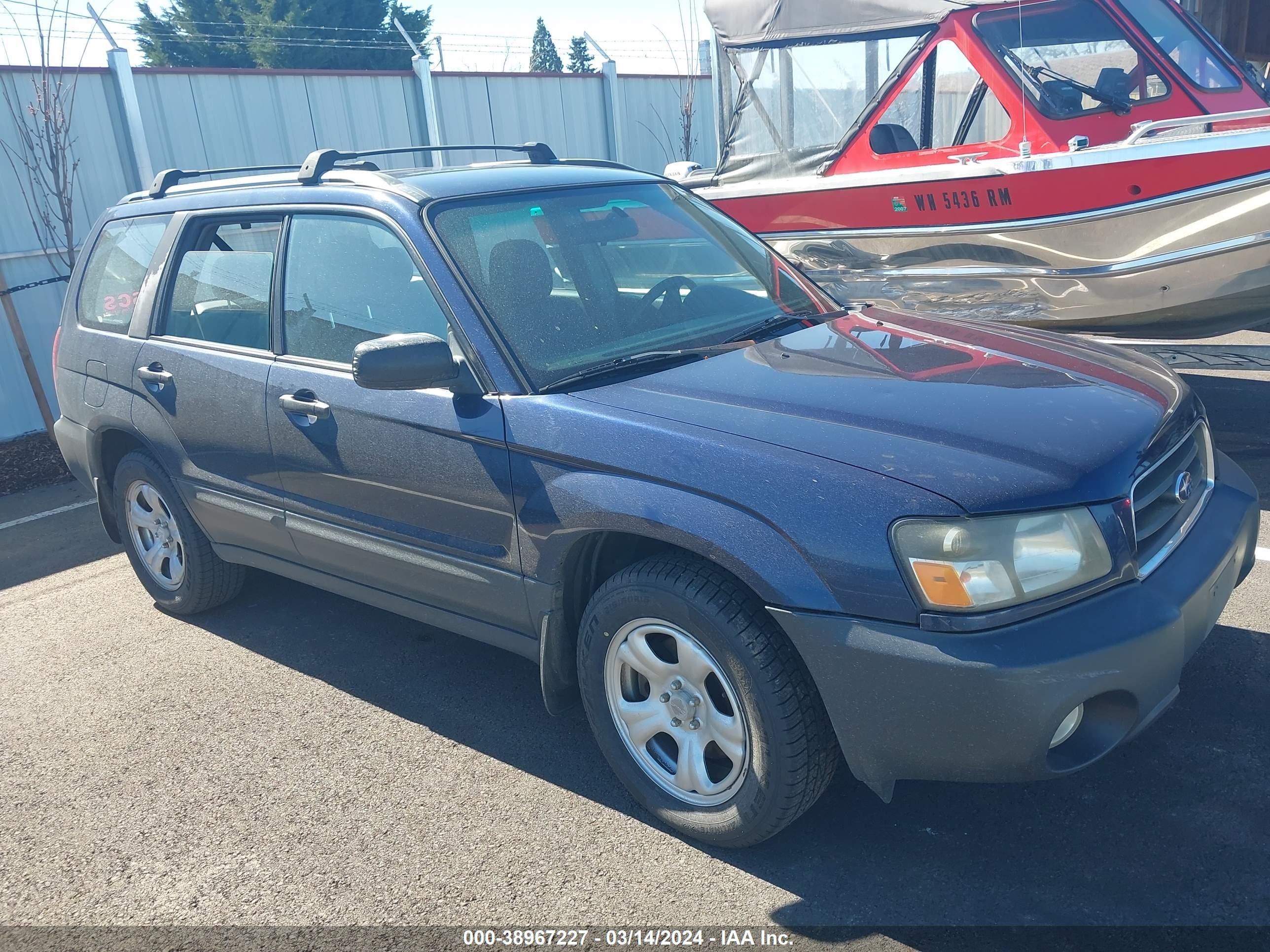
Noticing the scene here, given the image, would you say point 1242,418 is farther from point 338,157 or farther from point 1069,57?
point 338,157

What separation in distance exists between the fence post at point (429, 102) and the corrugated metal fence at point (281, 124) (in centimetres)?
4

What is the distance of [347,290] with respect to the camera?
3617 mm

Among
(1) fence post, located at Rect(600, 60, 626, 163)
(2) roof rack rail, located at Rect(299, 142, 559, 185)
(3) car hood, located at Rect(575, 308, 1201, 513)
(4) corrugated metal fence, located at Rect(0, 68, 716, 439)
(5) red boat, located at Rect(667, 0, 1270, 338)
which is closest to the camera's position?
(3) car hood, located at Rect(575, 308, 1201, 513)

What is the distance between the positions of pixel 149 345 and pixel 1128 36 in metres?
5.79

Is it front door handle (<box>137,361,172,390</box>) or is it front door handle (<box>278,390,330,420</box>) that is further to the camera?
front door handle (<box>137,361,172,390</box>)

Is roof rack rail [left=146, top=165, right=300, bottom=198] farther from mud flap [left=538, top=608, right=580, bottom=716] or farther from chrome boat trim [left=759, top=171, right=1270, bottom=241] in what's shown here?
chrome boat trim [left=759, top=171, right=1270, bottom=241]

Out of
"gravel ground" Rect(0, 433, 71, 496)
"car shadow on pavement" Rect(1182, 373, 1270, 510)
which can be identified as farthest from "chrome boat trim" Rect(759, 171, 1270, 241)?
"gravel ground" Rect(0, 433, 71, 496)

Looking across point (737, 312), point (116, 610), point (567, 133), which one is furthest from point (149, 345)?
point (567, 133)

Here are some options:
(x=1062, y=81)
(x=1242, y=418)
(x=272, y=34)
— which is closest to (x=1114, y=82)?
(x=1062, y=81)

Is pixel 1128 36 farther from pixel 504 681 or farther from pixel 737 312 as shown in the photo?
pixel 504 681

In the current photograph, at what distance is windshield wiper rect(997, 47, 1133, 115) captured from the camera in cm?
629

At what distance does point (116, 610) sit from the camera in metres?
4.96

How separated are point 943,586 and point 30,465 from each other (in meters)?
7.44

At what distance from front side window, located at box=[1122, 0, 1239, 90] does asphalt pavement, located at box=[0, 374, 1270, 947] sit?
3.70m
